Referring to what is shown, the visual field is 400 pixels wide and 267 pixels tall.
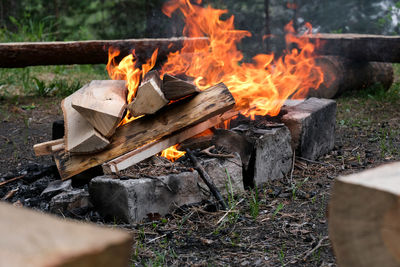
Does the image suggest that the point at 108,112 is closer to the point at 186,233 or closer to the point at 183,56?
the point at 186,233

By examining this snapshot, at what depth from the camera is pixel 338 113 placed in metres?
5.64

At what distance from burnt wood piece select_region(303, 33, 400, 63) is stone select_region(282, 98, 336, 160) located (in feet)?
7.25

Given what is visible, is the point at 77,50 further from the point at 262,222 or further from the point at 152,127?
the point at 262,222

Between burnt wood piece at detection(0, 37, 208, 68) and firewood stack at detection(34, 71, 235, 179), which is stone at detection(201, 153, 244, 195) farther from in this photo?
burnt wood piece at detection(0, 37, 208, 68)

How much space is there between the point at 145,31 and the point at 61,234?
338 inches

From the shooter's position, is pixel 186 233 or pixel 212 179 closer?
pixel 186 233

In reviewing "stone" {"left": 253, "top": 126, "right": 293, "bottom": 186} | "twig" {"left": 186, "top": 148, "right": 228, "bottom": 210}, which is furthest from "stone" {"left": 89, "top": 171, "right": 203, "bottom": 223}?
"stone" {"left": 253, "top": 126, "right": 293, "bottom": 186}

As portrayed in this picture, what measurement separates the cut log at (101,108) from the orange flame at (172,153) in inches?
18.6

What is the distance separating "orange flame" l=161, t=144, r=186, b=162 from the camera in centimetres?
334

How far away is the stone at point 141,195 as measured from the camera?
2.76 metres

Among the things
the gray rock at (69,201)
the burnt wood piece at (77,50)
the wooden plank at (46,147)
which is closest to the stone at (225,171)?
the gray rock at (69,201)

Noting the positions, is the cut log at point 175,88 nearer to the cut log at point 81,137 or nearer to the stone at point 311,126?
the cut log at point 81,137

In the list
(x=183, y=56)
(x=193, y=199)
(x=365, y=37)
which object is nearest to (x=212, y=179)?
(x=193, y=199)

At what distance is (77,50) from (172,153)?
283 centimetres
